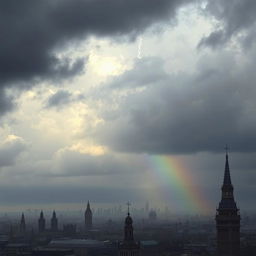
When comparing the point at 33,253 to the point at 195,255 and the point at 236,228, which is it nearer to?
the point at 195,255

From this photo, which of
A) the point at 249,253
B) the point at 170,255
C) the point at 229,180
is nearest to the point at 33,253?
the point at 170,255

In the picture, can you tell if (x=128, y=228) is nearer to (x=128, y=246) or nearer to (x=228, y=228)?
(x=128, y=246)

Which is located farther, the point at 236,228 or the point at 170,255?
the point at 170,255

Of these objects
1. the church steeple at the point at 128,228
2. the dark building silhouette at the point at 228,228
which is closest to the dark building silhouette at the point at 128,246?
the church steeple at the point at 128,228

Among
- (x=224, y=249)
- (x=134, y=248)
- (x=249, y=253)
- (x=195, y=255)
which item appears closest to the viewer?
(x=134, y=248)

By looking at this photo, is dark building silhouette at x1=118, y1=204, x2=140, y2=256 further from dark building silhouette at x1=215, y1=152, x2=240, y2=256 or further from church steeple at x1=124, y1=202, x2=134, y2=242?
dark building silhouette at x1=215, y1=152, x2=240, y2=256

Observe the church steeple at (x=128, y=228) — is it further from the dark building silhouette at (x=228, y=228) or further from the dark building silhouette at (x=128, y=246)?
the dark building silhouette at (x=228, y=228)

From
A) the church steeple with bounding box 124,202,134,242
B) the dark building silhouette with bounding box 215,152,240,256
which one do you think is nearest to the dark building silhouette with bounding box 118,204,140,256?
the church steeple with bounding box 124,202,134,242

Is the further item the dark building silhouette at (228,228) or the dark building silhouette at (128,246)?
the dark building silhouette at (228,228)

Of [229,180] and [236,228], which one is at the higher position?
[229,180]

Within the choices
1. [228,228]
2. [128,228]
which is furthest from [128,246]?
[228,228]

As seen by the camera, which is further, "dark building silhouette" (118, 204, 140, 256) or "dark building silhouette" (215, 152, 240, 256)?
"dark building silhouette" (215, 152, 240, 256)
